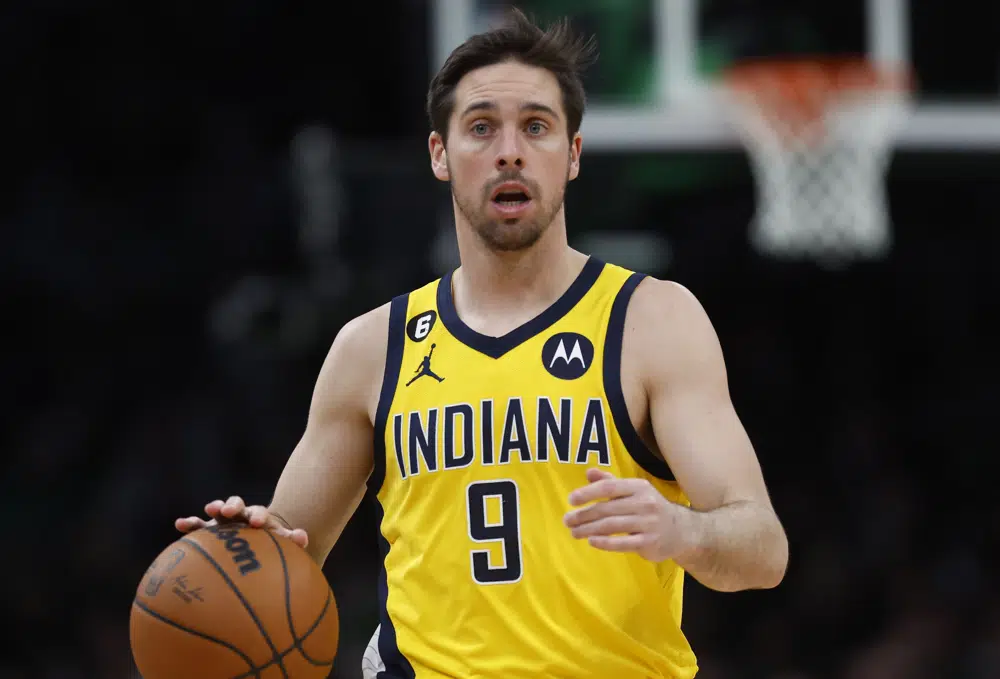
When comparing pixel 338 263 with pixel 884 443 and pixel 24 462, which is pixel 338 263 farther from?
pixel 884 443

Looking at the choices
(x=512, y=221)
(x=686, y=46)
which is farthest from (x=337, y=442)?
(x=686, y=46)

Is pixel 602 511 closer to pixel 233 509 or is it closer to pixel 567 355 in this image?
pixel 567 355

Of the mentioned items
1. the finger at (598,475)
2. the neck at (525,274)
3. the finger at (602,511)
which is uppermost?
the neck at (525,274)

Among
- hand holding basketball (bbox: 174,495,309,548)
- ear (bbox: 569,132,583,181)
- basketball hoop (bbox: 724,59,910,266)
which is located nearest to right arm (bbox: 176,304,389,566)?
hand holding basketball (bbox: 174,495,309,548)

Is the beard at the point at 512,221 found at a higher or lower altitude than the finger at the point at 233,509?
higher

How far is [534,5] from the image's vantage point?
32.8 ft

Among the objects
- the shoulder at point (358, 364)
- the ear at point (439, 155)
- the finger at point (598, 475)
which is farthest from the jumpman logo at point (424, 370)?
the finger at point (598, 475)

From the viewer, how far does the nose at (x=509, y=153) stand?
164 inches

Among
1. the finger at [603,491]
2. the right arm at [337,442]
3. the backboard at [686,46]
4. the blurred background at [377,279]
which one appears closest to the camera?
the finger at [603,491]

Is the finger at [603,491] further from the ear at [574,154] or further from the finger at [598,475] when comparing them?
the ear at [574,154]

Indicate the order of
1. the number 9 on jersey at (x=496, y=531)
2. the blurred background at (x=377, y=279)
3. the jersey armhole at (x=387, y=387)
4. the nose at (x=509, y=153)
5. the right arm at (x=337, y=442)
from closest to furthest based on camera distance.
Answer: the number 9 on jersey at (x=496, y=531) → the nose at (x=509, y=153) → the jersey armhole at (x=387, y=387) → the right arm at (x=337, y=442) → the blurred background at (x=377, y=279)

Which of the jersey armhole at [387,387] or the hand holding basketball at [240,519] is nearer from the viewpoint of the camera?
the hand holding basketball at [240,519]

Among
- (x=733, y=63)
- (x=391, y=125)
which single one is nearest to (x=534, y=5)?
(x=733, y=63)

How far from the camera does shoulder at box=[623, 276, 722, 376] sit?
4.02 meters
